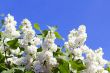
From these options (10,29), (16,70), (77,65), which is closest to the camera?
(77,65)

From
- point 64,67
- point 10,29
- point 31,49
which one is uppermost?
point 10,29

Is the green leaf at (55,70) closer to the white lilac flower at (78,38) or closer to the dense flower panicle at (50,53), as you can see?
the dense flower panicle at (50,53)

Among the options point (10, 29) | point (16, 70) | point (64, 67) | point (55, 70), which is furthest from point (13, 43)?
point (64, 67)

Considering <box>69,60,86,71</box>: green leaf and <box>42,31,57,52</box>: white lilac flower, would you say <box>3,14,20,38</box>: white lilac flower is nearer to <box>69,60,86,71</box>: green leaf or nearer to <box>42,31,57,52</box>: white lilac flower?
<box>42,31,57,52</box>: white lilac flower

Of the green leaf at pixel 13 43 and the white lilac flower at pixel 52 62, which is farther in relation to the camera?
the green leaf at pixel 13 43

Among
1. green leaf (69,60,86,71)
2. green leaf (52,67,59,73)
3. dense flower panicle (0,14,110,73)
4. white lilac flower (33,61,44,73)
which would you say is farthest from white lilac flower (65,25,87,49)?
white lilac flower (33,61,44,73)

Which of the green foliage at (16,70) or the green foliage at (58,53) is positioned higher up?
the green foliage at (58,53)

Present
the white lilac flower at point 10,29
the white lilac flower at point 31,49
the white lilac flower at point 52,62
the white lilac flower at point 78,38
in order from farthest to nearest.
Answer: the white lilac flower at point 10,29
the white lilac flower at point 78,38
the white lilac flower at point 31,49
the white lilac flower at point 52,62

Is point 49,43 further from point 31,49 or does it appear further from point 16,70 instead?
point 16,70

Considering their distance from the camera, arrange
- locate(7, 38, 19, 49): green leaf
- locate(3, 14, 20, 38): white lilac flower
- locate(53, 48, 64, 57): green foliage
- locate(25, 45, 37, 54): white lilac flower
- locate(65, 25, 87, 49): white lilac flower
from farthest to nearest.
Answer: locate(3, 14, 20, 38): white lilac flower
locate(7, 38, 19, 49): green leaf
locate(53, 48, 64, 57): green foliage
locate(65, 25, 87, 49): white lilac flower
locate(25, 45, 37, 54): white lilac flower

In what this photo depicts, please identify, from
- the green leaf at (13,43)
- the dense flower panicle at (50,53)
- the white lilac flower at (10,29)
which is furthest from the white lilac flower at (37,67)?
the white lilac flower at (10,29)
